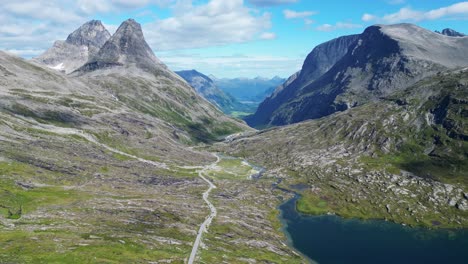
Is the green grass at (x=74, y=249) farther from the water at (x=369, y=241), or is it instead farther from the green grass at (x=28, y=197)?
the water at (x=369, y=241)

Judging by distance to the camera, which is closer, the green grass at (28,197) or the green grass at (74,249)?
the green grass at (74,249)

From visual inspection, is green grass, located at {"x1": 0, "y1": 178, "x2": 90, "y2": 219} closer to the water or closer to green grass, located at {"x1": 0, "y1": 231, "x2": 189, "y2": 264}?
green grass, located at {"x1": 0, "y1": 231, "x2": 189, "y2": 264}

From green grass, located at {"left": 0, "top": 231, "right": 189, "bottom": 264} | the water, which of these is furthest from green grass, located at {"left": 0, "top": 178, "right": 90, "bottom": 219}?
the water

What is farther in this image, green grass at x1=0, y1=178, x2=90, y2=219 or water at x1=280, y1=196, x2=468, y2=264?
water at x1=280, y1=196, x2=468, y2=264

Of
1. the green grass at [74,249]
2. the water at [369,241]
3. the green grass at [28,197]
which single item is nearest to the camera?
the green grass at [74,249]

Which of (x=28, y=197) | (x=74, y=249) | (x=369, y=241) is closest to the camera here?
(x=74, y=249)

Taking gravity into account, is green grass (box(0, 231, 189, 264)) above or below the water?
above

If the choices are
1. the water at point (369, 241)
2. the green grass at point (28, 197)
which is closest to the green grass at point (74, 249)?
the green grass at point (28, 197)

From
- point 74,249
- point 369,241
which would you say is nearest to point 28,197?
point 74,249

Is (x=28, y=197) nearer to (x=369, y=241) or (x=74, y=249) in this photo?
(x=74, y=249)

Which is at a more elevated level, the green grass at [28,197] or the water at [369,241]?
the green grass at [28,197]
